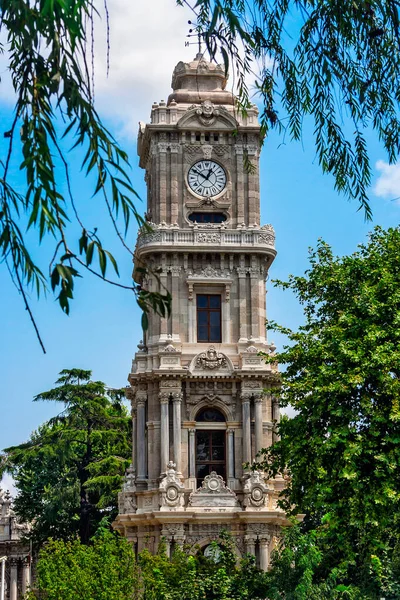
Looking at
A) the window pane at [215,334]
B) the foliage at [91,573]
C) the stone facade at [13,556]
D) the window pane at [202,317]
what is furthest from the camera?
the stone facade at [13,556]

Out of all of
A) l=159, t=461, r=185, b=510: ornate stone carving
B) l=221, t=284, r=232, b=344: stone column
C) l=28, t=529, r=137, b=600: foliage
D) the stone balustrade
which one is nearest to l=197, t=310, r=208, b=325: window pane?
l=221, t=284, r=232, b=344: stone column

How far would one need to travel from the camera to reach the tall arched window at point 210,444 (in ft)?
163

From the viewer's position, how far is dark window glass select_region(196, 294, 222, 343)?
51156 millimetres

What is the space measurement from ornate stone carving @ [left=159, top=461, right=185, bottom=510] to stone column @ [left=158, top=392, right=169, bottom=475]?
478mm

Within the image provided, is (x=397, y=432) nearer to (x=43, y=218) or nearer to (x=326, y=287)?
(x=326, y=287)

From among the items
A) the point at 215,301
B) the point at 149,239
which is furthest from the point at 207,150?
the point at 215,301

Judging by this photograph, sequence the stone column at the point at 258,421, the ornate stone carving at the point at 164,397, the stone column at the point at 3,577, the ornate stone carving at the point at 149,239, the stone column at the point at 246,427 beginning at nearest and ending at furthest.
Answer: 1. the stone column at the point at 246,427
2. the stone column at the point at 258,421
3. the ornate stone carving at the point at 164,397
4. the ornate stone carving at the point at 149,239
5. the stone column at the point at 3,577

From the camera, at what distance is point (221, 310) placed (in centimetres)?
5141

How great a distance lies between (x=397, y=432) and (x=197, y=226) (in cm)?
2258

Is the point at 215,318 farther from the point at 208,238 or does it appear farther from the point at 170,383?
the point at 170,383

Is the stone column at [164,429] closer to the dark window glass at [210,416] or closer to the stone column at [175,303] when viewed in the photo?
the dark window glass at [210,416]

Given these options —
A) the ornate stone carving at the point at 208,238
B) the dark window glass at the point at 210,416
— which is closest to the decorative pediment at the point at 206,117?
the ornate stone carving at the point at 208,238

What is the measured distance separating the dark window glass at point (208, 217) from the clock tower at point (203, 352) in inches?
1.6

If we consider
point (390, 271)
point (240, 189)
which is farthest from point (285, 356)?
point (240, 189)
